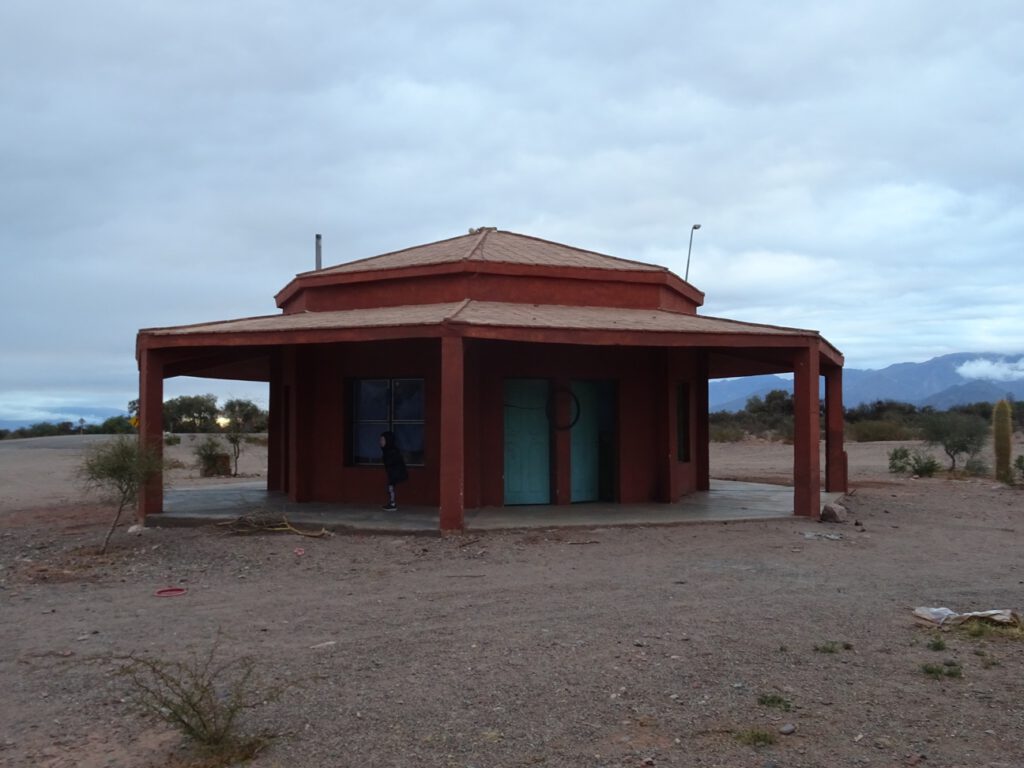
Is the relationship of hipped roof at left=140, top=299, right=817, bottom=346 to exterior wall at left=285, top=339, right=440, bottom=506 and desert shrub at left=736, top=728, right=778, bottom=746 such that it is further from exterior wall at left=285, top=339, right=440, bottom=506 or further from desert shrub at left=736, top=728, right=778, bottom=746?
desert shrub at left=736, top=728, right=778, bottom=746

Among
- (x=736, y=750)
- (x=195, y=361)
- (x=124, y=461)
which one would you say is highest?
(x=195, y=361)

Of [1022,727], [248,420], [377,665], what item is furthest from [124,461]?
[248,420]

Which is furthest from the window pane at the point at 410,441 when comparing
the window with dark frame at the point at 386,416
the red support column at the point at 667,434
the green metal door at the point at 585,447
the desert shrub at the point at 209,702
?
the desert shrub at the point at 209,702

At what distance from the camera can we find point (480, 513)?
1357 centimetres

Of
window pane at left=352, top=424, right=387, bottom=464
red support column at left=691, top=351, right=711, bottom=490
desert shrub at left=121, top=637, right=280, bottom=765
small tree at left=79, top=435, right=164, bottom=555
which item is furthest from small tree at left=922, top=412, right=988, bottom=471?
desert shrub at left=121, top=637, right=280, bottom=765

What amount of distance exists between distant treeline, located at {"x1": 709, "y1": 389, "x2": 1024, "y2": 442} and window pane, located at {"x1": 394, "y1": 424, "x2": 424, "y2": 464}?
107 ft

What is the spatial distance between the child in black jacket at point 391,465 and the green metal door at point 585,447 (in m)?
2.98

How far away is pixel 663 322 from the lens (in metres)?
13.6

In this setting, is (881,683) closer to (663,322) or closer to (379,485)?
(663,322)

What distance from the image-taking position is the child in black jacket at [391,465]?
1377cm

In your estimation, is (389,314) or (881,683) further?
(389,314)

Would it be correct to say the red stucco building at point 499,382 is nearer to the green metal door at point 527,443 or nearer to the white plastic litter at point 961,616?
the green metal door at point 527,443

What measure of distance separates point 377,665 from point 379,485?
349 inches

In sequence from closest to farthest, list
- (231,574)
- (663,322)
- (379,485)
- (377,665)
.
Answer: (377,665)
(231,574)
(663,322)
(379,485)
